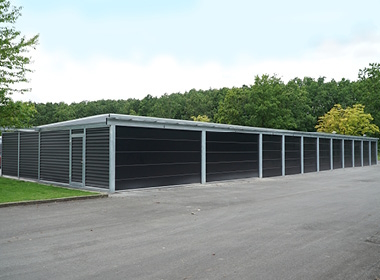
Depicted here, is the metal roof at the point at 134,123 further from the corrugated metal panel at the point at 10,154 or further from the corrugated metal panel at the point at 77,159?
the corrugated metal panel at the point at 10,154

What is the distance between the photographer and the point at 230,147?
20922 mm

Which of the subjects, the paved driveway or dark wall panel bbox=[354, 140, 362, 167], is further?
dark wall panel bbox=[354, 140, 362, 167]

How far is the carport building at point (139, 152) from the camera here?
48.7 feet

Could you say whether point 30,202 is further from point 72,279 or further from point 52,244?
point 72,279

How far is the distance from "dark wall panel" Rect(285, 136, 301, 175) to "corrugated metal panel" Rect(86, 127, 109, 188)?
49.9 feet

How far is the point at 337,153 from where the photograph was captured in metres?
34.3

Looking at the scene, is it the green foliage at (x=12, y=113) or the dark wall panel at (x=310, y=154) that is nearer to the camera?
the green foliage at (x=12, y=113)

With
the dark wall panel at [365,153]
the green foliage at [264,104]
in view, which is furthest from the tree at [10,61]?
the green foliage at [264,104]

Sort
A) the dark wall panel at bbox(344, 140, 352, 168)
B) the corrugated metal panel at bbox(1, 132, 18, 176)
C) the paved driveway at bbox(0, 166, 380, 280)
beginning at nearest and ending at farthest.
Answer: the paved driveway at bbox(0, 166, 380, 280) < the corrugated metal panel at bbox(1, 132, 18, 176) < the dark wall panel at bbox(344, 140, 352, 168)

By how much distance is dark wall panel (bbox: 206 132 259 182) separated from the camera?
773 inches

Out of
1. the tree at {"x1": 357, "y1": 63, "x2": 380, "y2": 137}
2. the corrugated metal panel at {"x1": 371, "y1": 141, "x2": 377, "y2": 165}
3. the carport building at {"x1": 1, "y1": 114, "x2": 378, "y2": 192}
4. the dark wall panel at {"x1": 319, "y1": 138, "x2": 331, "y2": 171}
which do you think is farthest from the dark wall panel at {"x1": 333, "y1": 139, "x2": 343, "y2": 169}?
the tree at {"x1": 357, "y1": 63, "x2": 380, "y2": 137}

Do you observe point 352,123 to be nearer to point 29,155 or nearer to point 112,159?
point 29,155

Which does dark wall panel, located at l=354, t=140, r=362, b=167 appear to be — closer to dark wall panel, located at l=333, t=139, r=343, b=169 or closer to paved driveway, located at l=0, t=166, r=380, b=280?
dark wall panel, located at l=333, t=139, r=343, b=169

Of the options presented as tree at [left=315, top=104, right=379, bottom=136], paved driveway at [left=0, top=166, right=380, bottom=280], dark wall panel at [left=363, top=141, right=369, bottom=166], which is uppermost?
→ tree at [left=315, top=104, right=379, bottom=136]
